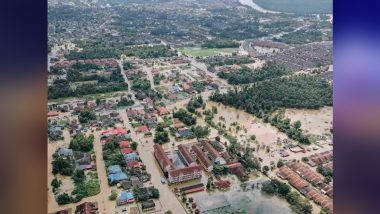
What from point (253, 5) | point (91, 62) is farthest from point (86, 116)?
point (253, 5)

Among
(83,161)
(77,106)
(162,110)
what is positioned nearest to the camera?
(83,161)

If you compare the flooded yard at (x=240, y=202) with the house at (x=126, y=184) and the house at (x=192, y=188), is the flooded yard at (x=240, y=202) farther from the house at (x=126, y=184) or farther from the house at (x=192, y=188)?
the house at (x=126, y=184)

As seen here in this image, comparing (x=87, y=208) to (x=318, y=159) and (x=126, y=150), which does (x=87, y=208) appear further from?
(x=318, y=159)

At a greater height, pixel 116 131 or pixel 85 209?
pixel 116 131

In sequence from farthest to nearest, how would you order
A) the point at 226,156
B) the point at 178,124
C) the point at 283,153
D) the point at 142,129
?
the point at 178,124
the point at 142,129
the point at 283,153
the point at 226,156

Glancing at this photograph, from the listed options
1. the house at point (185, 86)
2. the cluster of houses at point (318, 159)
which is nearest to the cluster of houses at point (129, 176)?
the cluster of houses at point (318, 159)
